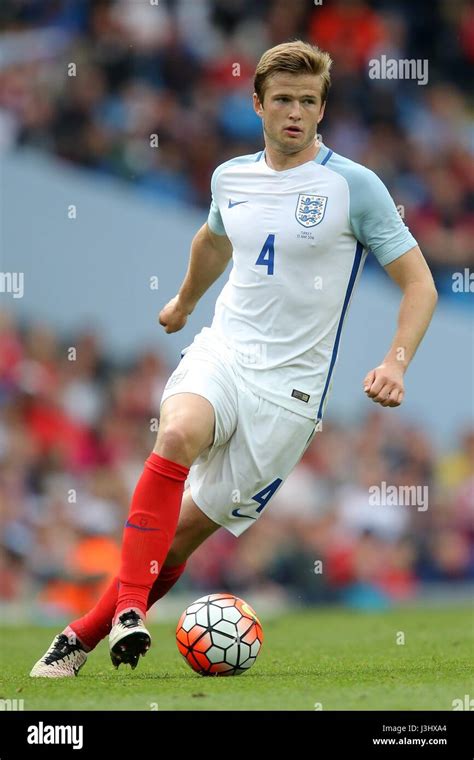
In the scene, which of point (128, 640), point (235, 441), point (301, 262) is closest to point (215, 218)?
point (301, 262)

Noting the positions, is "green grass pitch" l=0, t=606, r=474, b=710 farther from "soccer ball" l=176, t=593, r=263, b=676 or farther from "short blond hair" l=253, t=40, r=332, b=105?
"short blond hair" l=253, t=40, r=332, b=105

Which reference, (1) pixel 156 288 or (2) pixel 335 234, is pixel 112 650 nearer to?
(2) pixel 335 234

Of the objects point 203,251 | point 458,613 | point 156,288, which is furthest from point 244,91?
point 203,251

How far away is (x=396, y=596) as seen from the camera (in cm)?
1297

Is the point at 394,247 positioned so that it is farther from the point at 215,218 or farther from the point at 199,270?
the point at 199,270

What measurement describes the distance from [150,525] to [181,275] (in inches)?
338

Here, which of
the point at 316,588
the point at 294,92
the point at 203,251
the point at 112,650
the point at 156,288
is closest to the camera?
the point at 112,650

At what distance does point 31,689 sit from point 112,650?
1.34ft

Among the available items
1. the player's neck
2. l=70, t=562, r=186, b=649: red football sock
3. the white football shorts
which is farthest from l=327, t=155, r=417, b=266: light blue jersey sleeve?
l=70, t=562, r=186, b=649: red football sock

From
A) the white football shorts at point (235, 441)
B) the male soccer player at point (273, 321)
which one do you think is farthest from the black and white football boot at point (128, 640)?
the white football shorts at point (235, 441)

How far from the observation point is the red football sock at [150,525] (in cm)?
534

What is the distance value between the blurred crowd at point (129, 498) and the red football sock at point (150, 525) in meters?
6.34

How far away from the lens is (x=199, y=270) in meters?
6.27

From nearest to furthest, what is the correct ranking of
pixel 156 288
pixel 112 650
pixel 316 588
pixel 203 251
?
pixel 112 650 < pixel 203 251 < pixel 316 588 < pixel 156 288
